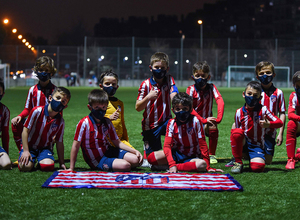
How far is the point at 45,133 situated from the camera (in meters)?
4.56

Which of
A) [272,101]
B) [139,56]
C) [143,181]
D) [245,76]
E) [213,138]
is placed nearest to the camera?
[143,181]

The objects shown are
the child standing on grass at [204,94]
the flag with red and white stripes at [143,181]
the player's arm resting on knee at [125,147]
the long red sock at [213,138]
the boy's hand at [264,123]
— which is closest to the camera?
→ the flag with red and white stripes at [143,181]

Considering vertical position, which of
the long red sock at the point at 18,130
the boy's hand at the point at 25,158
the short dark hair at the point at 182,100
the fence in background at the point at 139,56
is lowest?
the boy's hand at the point at 25,158

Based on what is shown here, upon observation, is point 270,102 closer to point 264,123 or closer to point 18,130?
point 264,123

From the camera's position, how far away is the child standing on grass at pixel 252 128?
4359mm

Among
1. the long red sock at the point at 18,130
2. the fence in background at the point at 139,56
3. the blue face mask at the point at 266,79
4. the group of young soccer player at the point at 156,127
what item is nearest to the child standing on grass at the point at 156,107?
the group of young soccer player at the point at 156,127

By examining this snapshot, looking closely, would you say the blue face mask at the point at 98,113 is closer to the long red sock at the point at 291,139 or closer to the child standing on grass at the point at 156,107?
the child standing on grass at the point at 156,107

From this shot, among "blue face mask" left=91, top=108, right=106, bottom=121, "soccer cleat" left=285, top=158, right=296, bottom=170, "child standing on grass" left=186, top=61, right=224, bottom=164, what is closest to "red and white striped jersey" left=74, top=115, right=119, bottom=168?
"blue face mask" left=91, top=108, right=106, bottom=121

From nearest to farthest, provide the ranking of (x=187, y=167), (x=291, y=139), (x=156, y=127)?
(x=187, y=167) < (x=291, y=139) < (x=156, y=127)

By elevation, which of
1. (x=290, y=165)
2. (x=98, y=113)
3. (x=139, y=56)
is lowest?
(x=290, y=165)

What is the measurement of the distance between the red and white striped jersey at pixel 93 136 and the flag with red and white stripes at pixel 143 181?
1.22ft

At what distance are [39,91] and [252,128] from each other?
9.38 ft

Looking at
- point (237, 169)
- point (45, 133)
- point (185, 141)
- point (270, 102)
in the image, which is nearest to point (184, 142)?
point (185, 141)

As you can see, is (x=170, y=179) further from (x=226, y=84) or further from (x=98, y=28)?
(x=98, y=28)
